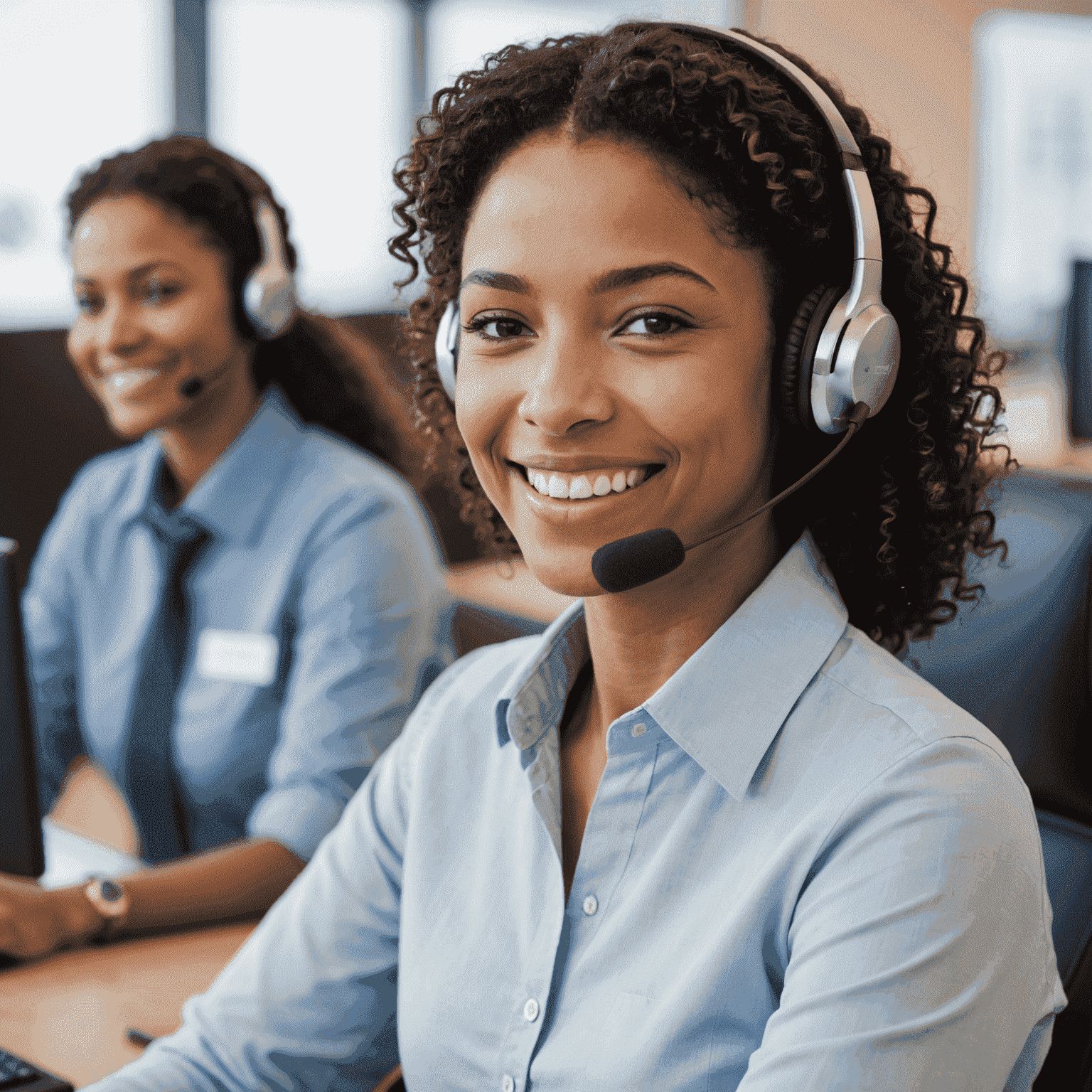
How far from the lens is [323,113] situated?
4840mm

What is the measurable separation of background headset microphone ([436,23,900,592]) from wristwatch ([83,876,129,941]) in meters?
0.75

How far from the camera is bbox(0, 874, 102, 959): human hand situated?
1229mm

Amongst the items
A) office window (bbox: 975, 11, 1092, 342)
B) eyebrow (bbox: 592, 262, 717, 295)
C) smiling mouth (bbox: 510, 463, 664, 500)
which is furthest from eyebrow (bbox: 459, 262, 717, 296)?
office window (bbox: 975, 11, 1092, 342)

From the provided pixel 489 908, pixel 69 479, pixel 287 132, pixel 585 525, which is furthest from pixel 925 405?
pixel 287 132

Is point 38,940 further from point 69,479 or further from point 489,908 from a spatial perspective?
point 69,479

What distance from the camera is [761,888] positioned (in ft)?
2.39

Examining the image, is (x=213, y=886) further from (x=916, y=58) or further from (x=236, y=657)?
(x=916, y=58)

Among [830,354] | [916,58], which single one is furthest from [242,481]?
[916,58]

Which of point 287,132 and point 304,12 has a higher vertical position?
point 304,12

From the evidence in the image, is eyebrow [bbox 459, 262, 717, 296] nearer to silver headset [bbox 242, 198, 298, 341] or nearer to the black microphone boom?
the black microphone boom

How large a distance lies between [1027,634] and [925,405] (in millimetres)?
199

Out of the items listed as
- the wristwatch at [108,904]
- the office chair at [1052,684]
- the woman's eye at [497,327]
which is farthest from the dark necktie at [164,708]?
the office chair at [1052,684]

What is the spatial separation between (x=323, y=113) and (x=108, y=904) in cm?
409

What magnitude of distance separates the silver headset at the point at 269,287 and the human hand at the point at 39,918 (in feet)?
2.47
